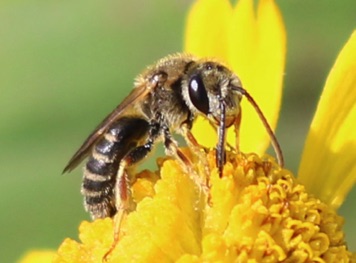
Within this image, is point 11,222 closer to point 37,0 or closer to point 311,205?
point 37,0

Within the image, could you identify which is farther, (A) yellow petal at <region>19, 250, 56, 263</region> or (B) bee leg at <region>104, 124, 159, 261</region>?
(A) yellow petal at <region>19, 250, 56, 263</region>

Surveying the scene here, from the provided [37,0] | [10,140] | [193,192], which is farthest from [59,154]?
[193,192]

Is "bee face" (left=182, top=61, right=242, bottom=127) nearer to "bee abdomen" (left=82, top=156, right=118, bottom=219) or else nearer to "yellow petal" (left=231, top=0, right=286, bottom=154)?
"bee abdomen" (left=82, top=156, right=118, bottom=219)

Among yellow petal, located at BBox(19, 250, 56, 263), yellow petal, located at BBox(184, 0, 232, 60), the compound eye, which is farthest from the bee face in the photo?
yellow petal, located at BBox(19, 250, 56, 263)

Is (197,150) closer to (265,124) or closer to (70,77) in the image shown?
(265,124)

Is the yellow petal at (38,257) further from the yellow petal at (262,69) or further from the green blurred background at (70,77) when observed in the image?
the yellow petal at (262,69)
